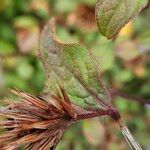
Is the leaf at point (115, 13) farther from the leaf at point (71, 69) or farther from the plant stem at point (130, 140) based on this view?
the plant stem at point (130, 140)

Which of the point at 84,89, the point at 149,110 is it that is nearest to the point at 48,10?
the point at 149,110

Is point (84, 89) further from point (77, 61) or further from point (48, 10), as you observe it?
point (48, 10)

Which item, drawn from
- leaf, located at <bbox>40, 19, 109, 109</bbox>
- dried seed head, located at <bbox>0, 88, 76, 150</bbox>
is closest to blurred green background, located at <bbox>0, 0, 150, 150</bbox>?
leaf, located at <bbox>40, 19, 109, 109</bbox>

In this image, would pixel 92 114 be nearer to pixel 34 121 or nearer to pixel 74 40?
pixel 34 121

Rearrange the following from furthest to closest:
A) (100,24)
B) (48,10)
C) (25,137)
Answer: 1. (48,10)
2. (100,24)
3. (25,137)

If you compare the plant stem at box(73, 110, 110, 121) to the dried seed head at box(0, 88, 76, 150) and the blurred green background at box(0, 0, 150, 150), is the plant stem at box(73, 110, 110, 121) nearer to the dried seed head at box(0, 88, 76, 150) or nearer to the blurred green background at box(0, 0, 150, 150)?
the dried seed head at box(0, 88, 76, 150)

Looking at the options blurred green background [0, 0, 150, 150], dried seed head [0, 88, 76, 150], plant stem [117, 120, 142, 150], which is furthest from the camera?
blurred green background [0, 0, 150, 150]

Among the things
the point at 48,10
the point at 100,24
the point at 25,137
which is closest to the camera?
the point at 25,137
